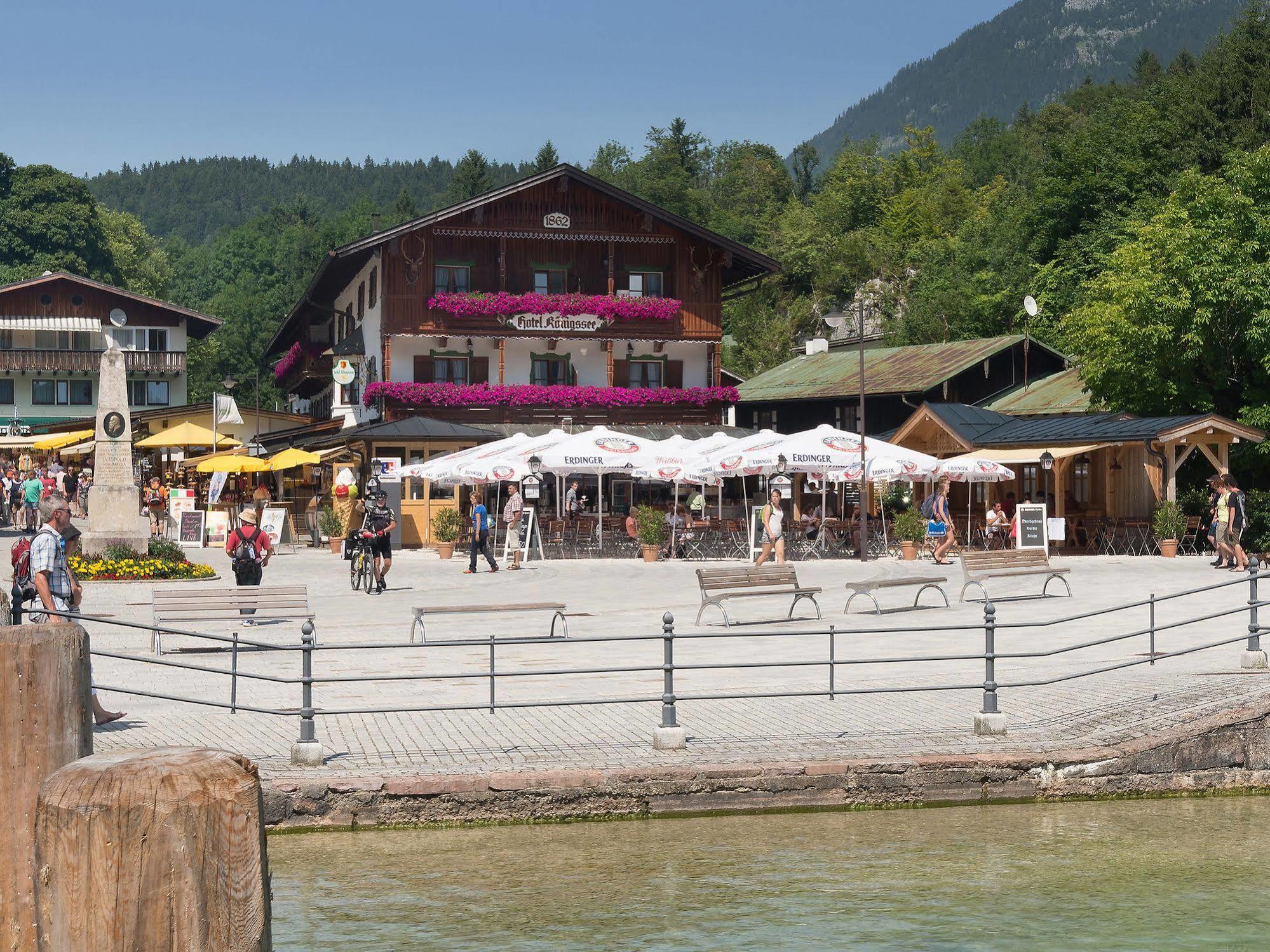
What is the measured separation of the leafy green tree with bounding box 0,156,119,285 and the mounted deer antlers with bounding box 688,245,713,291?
55.6 meters

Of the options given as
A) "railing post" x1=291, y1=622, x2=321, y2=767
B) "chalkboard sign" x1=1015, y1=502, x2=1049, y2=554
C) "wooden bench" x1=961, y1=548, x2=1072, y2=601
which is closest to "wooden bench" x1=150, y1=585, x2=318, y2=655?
"railing post" x1=291, y1=622, x2=321, y2=767

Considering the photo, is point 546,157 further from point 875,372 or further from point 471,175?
point 875,372

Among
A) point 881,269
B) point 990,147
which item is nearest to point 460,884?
point 881,269

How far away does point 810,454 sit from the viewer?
31062 mm

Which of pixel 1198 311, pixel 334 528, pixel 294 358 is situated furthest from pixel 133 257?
pixel 1198 311

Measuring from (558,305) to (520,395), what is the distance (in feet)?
9.58

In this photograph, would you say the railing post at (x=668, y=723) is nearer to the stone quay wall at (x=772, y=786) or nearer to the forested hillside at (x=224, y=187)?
the stone quay wall at (x=772, y=786)

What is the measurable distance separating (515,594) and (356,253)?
24577 mm

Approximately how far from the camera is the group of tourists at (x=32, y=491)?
38.4m

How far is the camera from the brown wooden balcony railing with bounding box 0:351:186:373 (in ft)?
227

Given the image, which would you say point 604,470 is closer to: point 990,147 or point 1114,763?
point 1114,763

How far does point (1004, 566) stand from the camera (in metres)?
22.9

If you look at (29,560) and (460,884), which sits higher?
(29,560)

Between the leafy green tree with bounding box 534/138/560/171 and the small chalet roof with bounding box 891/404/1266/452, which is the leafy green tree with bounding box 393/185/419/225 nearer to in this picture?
the leafy green tree with bounding box 534/138/560/171
